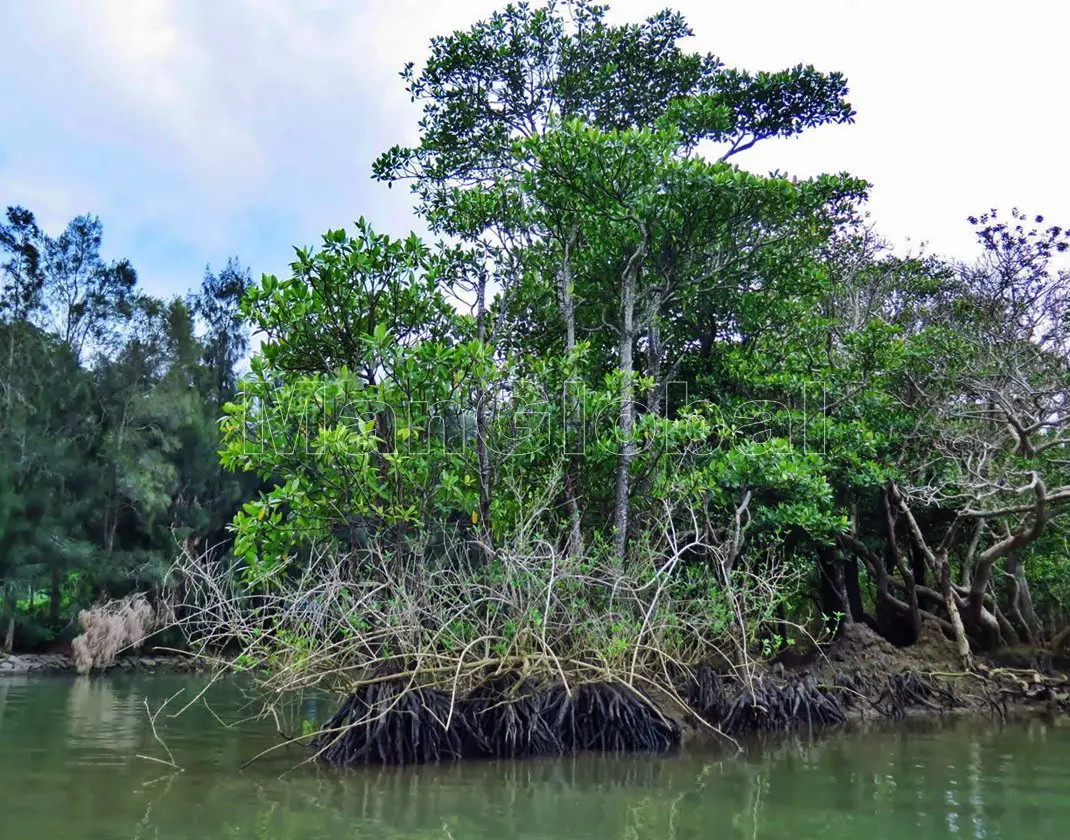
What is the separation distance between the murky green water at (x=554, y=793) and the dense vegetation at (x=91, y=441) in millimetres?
12668

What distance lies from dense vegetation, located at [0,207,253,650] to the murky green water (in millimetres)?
12668

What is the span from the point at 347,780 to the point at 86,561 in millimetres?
16283

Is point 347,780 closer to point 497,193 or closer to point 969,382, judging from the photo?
point 497,193

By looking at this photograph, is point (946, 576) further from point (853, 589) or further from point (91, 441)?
point (91, 441)

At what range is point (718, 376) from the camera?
12.5 meters

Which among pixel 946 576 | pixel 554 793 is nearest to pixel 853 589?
pixel 946 576

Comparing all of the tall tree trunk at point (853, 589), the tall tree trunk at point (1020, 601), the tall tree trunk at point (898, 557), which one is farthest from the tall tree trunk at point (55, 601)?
the tall tree trunk at point (1020, 601)

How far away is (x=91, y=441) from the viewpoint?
22.9m

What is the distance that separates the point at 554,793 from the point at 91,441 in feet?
63.4

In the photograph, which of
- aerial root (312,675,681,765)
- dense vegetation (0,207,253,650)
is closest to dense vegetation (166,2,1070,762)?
aerial root (312,675,681,765)

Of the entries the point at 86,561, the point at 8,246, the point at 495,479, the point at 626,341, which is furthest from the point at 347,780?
the point at 8,246

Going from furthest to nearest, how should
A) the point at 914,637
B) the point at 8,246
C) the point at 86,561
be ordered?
the point at 8,246
the point at 86,561
the point at 914,637

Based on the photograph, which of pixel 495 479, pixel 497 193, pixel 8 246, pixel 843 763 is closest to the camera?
pixel 843 763

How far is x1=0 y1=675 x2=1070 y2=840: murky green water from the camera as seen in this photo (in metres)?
6.09
